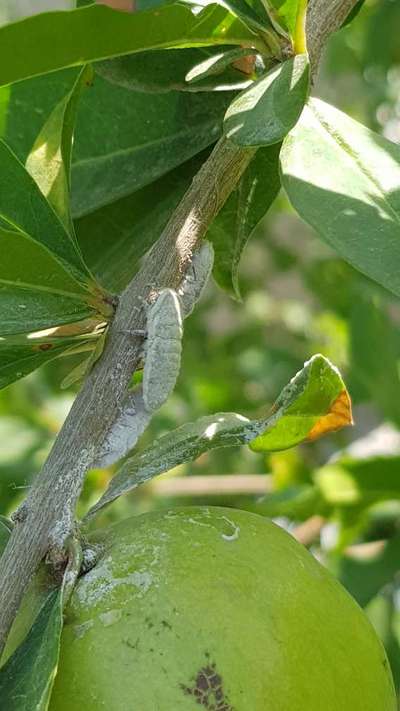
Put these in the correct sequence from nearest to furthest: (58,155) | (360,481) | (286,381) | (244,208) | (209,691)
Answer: (209,691)
(58,155)
(244,208)
(360,481)
(286,381)

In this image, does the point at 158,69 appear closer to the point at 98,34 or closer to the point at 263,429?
the point at 98,34

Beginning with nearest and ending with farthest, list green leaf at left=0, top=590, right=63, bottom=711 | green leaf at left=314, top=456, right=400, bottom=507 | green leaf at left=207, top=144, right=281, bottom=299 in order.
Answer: green leaf at left=0, top=590, right=63, bottom=711 → green leaf at left=207, top=144, right=281, bottom=299 → green leaf at left=314, top=456, right=400, bottom=507

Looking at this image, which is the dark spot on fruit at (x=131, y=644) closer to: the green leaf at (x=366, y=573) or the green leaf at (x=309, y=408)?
the green leaf at (x=309, y=408)

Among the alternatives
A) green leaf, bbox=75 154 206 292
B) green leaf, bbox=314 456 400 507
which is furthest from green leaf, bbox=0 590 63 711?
green leaf, bbox=314 456 400 507

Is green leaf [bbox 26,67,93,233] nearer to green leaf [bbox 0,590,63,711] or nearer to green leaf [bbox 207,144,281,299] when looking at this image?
green leaf [bbox 207,144,281,299]

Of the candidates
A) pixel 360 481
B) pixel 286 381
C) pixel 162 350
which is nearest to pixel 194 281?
pixel 162 350

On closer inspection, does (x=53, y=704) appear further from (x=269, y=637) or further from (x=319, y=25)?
(x=319, y=25)
